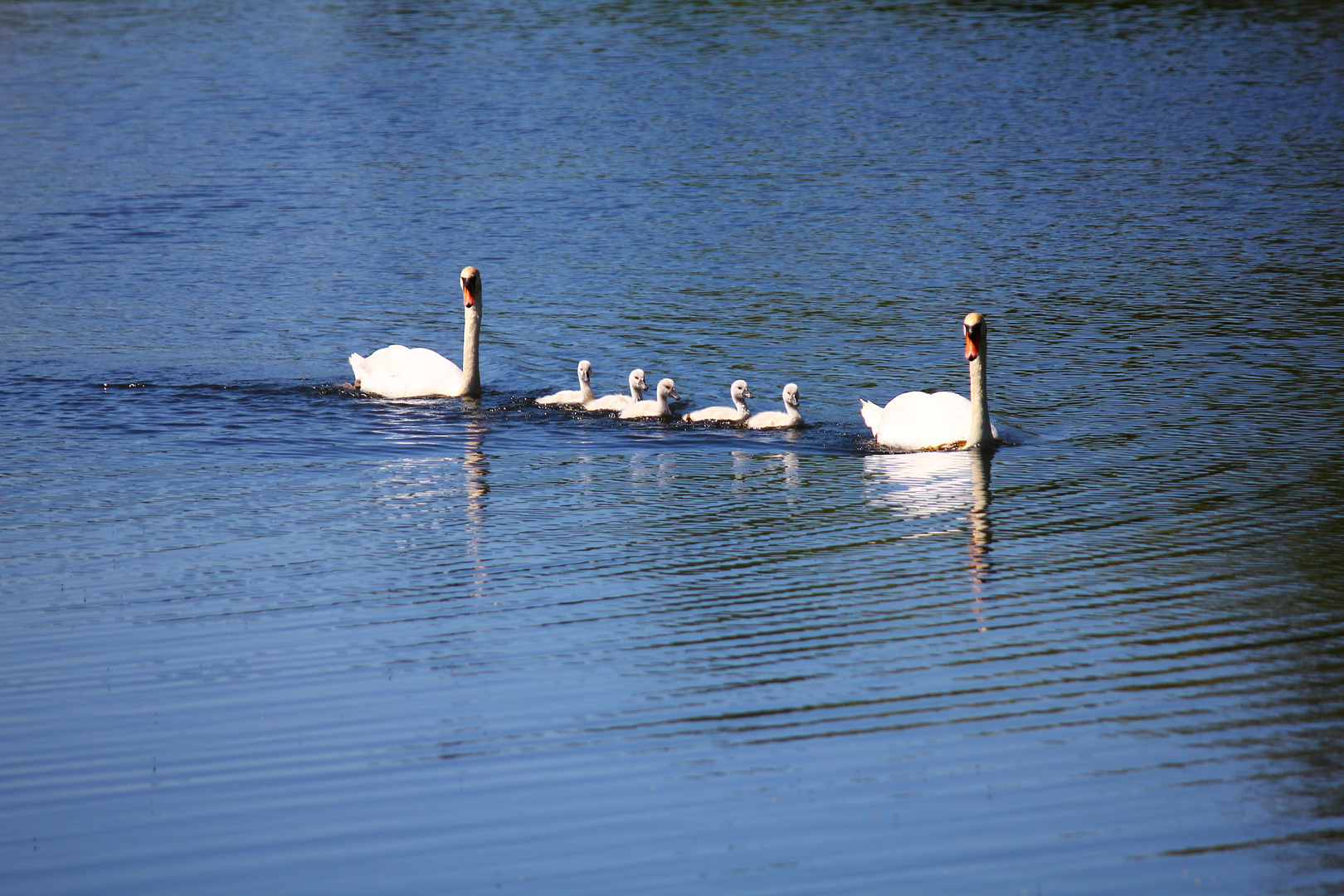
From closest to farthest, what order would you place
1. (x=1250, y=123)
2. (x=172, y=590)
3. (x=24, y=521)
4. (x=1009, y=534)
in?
1. (x=172, y=590)
2. (x=1009, y=534)
3. (x=24, y=521)
4. (x=1250, y=123)

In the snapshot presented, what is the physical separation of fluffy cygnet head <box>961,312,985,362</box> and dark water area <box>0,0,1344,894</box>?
0.89 meters

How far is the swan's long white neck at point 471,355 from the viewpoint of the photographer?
50.9ft

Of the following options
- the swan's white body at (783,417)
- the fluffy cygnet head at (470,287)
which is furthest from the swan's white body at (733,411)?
the fluffy cygnet head at (470,287)

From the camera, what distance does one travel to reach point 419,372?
50.8ft

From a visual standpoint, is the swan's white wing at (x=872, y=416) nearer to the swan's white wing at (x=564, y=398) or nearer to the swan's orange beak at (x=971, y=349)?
the swan's orange beak at (x=971, y=349)

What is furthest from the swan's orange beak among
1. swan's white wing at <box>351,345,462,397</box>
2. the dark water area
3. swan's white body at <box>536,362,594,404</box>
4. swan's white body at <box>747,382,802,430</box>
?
swan's white wing at <box>351,345,462,397</box>

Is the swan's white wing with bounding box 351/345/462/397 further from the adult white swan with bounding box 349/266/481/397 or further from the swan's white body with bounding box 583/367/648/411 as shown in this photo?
the swan's white body with bounding box 583/367/648/411

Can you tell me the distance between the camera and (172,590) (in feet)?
30.6

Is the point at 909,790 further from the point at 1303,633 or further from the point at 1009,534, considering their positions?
the point at 1009,534

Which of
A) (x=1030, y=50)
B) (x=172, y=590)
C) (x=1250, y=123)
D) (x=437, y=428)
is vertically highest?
(x=1030, y=50)

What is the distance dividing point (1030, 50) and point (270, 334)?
934 inches

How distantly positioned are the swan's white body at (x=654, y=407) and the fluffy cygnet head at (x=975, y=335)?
8.34 ft

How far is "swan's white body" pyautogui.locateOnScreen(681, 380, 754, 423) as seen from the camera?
13.8m

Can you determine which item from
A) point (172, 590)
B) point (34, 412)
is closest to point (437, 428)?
point (34, 412)
